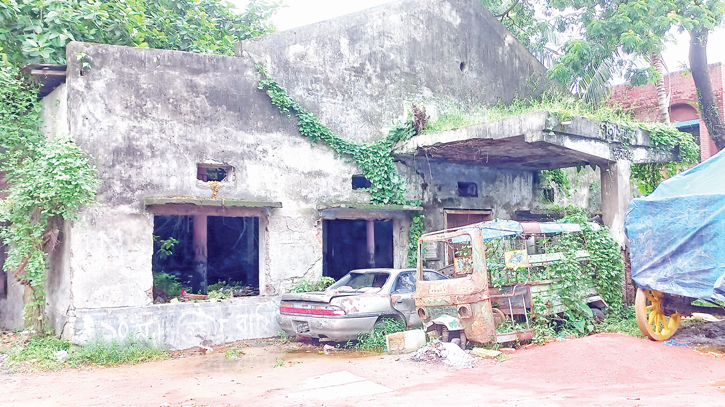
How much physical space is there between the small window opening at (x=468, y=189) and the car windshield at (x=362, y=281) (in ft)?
13.5

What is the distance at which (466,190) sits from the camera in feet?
45.4

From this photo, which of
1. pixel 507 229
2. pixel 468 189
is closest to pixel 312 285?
pixel 507 229

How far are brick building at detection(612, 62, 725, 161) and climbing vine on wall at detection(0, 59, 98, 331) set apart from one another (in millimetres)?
16472

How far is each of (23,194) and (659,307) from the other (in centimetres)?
991

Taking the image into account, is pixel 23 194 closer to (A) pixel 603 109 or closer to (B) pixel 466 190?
(B) pixel 466 190

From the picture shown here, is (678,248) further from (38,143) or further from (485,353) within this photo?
(38,143)

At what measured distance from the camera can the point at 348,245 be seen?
16.8m

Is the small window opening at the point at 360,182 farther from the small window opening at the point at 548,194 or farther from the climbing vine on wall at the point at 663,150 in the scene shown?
the climbing vine on wall at the point at 663,150

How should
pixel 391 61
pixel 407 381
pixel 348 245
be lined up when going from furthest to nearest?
pixel 348 245 → pixel 391 61 → pixel 407 381

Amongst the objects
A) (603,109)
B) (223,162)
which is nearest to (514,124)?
(603,109)

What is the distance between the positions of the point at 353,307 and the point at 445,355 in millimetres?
1753

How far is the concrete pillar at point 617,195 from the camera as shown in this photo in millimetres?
11562

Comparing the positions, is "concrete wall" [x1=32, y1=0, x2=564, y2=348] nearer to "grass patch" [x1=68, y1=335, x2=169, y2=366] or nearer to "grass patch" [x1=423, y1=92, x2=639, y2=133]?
"grass patch" [x1=68, y1=335, x2=169, y2=366]

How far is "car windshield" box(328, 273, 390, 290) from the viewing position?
10203mm
